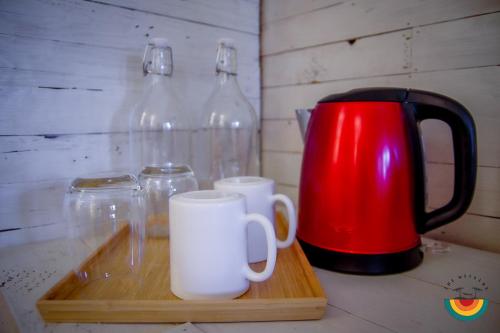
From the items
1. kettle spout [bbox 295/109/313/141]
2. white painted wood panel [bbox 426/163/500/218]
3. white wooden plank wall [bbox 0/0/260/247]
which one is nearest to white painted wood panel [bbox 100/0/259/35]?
white wooden plank wall [bbox 0/0/260/247]

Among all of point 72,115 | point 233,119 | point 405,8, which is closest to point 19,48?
point 72,115

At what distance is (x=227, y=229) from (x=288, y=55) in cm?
61

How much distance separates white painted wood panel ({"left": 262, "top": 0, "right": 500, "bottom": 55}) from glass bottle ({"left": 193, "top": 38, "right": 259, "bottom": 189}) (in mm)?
198

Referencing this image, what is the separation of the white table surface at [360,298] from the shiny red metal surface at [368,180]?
0.05m

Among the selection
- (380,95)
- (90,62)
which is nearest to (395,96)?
(380,95)

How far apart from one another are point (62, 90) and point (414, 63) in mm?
645

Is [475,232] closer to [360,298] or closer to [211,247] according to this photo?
[360,298]

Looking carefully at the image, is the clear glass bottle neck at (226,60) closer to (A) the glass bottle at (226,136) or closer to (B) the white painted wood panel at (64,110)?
(A) the glass bottle at (226,136)

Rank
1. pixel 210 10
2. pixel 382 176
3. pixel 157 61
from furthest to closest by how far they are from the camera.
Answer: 1. pixel 210 10
2. pixel 157 61
3. pixel 382 176

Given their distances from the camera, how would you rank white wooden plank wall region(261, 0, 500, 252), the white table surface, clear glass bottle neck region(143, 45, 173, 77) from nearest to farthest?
the white table surface, white wooden plank wall region(261, 0, 500, 252), clear glass bottle neck region(143, 45, 173, 77)

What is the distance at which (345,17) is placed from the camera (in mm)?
743

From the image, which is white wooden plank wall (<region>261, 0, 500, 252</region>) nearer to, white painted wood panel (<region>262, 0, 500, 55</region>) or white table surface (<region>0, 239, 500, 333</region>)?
white painted wood panel (<region>262, 0, 500, 55</region>)

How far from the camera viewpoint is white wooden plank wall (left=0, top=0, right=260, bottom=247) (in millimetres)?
599

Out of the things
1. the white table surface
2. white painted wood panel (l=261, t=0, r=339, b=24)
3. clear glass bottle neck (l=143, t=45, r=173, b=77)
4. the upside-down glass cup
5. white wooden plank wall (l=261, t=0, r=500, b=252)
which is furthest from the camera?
white painted wood panel (l=261, t=0, r=339, b=24)
